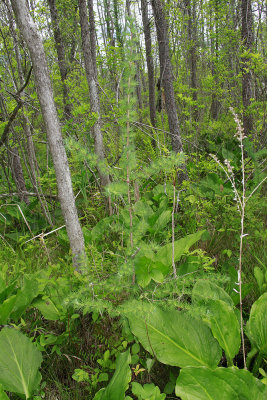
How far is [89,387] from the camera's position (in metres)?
1.40

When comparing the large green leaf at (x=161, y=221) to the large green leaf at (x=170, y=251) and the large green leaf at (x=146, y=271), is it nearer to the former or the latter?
the large green leaf at (x=170, y=251)

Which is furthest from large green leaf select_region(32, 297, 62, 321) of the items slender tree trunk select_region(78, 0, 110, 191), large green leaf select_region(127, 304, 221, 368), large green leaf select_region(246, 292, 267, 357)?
slender tree trunk select_region(78, 0, 110, 191)

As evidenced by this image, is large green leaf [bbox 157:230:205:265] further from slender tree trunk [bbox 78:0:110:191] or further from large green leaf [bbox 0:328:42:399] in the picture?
slender tree trunk [bbox 78:0:110:191]

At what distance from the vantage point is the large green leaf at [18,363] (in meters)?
1.36

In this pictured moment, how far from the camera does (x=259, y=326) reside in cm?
150

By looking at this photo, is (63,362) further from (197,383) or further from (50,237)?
(50,237)

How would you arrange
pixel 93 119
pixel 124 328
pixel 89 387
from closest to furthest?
pixel 89 387
pixel 124 328
pixel 93 119

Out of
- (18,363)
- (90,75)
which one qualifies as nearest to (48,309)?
(18,363)

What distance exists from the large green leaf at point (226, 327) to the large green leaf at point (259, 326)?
12cm

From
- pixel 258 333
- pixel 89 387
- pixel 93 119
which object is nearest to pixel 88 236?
pixel 93 119

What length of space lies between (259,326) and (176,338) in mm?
436

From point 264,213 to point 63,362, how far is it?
2.40 meters

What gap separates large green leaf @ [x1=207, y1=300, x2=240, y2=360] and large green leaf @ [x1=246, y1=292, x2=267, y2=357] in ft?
0.41

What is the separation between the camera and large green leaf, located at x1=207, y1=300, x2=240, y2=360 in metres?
1.44
